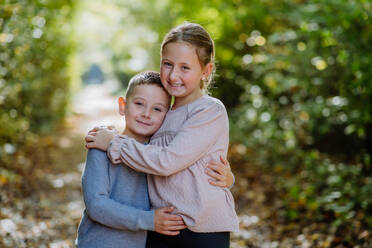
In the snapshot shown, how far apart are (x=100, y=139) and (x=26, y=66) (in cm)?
549

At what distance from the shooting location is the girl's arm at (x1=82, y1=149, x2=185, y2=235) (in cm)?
210

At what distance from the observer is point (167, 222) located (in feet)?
6.90

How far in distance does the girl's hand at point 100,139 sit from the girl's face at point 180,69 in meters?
0.41

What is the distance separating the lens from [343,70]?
5.52 meters

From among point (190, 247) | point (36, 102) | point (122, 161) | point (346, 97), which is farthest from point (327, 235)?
point (36, 102)

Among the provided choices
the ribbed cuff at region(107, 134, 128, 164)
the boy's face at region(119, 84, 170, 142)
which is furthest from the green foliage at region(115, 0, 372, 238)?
the ribbed cuff at region(107, 134, 128, 164)

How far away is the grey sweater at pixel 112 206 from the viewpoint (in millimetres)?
2111

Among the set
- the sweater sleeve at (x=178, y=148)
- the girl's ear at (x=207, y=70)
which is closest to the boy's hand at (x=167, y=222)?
the sweater sleeve at (x=178, y=148)

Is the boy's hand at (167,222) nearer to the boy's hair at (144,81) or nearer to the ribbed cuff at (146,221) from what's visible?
the ribbed cuff at (146,221)

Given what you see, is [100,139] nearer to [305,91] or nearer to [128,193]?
[128,193]

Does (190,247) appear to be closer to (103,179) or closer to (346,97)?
(103,179)

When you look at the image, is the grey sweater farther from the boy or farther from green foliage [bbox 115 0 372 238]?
green foliage [bbox 115 0 372 238]

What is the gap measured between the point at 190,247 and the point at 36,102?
9404 millimetres

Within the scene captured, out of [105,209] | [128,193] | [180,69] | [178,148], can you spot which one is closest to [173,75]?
[180,69]
